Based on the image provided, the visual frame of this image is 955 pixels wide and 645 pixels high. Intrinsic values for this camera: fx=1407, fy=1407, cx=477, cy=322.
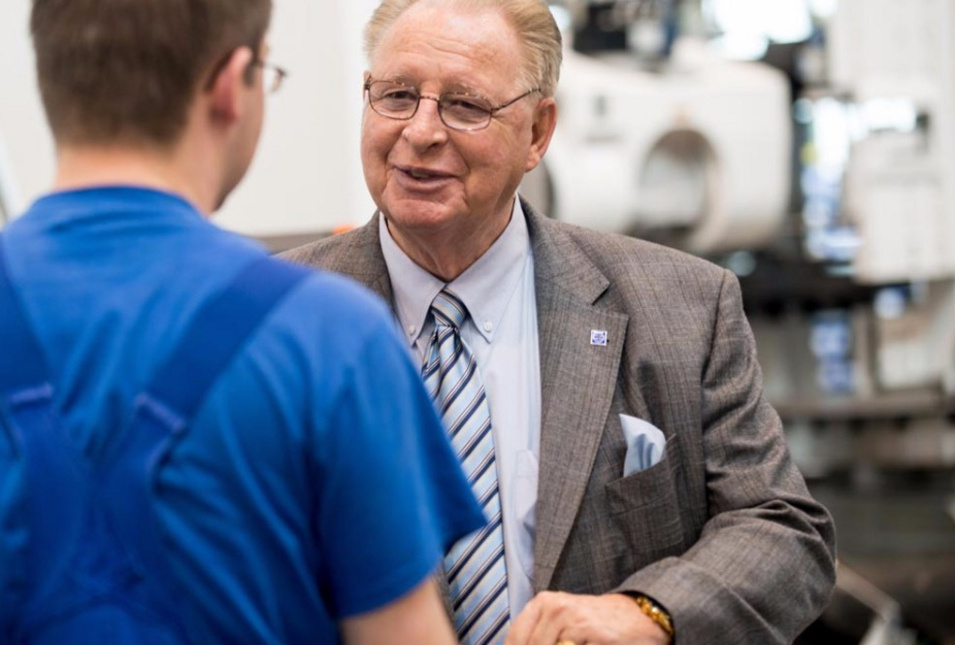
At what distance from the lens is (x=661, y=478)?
6.02 feet

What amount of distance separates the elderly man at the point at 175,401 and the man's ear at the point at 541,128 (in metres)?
1.06

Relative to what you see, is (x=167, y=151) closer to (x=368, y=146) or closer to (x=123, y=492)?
(x=123, y=492)

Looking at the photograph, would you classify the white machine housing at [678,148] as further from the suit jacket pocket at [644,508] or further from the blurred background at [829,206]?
the suit jacket pocket at [644,508]

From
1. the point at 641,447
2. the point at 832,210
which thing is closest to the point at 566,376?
the point at 641,447

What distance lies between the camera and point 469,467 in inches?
72.5

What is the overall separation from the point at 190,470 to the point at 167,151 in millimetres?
245

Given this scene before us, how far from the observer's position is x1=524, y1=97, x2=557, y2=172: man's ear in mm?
2088

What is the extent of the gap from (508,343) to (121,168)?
3.15 ft

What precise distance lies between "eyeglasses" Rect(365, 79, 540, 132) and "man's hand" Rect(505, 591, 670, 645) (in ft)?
2.18

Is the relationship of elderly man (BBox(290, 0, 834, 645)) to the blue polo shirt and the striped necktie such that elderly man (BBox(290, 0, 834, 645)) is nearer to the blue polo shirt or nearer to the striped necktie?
the striped necktie

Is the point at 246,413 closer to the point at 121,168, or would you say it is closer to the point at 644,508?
the point at 121,168

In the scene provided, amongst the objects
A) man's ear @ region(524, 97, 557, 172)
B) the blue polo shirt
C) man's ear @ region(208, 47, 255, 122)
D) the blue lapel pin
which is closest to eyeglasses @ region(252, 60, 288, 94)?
man's ear @ region(208, 47, 255, 122)

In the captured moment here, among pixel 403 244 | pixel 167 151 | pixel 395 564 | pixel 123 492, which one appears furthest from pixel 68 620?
pixel 403 244

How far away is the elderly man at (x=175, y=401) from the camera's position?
39.0 inches
